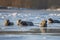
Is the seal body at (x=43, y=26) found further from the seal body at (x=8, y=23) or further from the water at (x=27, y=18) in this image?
the seal body at (x=8, y=23)

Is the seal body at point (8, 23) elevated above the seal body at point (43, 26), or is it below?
above

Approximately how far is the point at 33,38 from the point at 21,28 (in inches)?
8.4

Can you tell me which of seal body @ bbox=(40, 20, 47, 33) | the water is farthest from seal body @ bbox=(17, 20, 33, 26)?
seal body @ bbox=(40, 20, 47, 33)

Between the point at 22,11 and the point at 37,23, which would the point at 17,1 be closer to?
the point at 22,11

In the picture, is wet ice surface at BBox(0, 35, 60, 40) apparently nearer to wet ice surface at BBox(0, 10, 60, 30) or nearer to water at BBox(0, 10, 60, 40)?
water at BBox(0, 10, 60, 40)

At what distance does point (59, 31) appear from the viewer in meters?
2.27

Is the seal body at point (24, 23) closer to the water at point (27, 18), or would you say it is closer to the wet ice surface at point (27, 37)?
the water at point (27, 18)

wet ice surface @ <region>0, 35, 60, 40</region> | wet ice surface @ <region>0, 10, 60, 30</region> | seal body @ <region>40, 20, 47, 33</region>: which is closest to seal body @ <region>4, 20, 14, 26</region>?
wet ice surface @ <region>0, 10, 60, 30</region>

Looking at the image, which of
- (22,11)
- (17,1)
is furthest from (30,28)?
(17,1)

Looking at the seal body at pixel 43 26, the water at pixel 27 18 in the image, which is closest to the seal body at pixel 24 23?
the water at pixel 27 18

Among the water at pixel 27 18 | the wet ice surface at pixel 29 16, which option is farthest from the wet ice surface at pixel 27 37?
the wet ice surface at pixel 29 16

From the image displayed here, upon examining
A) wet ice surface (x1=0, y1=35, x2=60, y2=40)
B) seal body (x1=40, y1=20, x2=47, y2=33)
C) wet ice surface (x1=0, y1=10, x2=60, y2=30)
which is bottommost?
wet ice surface (x1=0, y1=35, x2=60, y2=40)

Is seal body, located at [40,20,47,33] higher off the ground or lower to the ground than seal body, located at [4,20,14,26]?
lower

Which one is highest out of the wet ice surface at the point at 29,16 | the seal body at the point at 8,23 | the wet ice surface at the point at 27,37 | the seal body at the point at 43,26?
the wet ice surface at the point at 29,16
